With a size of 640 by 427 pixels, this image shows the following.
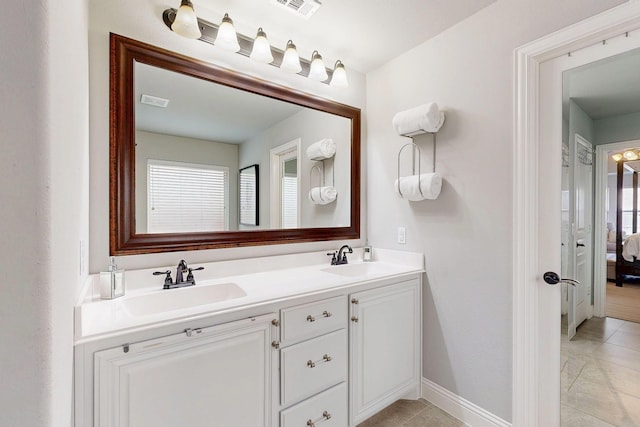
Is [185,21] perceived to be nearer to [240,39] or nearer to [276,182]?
[240,39]

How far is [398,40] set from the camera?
198 centimetres

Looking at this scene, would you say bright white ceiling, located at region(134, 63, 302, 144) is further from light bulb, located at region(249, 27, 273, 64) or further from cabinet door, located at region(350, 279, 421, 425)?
cabinet door, located at region(350, 279, 421, 425)

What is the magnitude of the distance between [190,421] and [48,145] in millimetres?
1063

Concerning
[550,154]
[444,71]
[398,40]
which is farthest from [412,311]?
[398,40]

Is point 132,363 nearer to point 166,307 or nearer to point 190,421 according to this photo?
point 190,421

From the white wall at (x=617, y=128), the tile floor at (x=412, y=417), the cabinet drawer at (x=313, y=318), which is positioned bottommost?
the tile floor at (x=412, y=417)

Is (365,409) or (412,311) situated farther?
(412,311)

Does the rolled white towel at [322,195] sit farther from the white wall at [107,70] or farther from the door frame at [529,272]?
the door frame at [529,272]

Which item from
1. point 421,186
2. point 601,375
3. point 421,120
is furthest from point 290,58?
point 601,375

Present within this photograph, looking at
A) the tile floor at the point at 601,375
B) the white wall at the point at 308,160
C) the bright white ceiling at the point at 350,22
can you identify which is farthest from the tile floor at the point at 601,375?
the bright white ceiling at the point at 350,22

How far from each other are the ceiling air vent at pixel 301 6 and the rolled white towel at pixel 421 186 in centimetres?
113

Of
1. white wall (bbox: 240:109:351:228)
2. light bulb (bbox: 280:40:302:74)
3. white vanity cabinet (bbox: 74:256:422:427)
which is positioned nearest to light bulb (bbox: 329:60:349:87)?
white wall (bbox: 240:109:351:228)

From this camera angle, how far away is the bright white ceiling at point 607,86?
4.38 ft

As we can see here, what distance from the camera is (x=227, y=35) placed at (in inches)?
63.4
